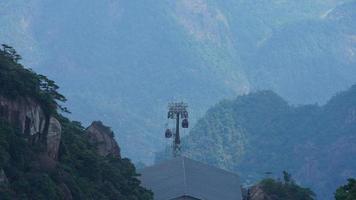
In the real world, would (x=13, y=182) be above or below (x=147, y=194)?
below

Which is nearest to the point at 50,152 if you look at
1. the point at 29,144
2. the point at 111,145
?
the point at 29,144

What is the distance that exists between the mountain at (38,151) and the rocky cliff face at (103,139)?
8.13 metres

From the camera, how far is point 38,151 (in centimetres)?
5350

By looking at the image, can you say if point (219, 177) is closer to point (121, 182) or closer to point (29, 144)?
point (121, 182)

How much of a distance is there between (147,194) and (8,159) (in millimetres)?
19270

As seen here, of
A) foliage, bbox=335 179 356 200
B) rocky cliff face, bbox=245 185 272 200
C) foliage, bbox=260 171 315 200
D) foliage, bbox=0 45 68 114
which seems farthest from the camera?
rocky cliff face, bbox=245 185 272 200

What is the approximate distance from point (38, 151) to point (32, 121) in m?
1.36

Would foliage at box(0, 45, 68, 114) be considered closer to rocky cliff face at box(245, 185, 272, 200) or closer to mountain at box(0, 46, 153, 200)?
mountain at box(0, 46, 153, 200)

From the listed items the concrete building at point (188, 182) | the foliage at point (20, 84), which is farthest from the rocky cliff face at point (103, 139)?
the foliage at point (20, 84)

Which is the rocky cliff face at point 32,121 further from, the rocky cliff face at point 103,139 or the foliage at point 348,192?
the rocky cliff face at point 103,139

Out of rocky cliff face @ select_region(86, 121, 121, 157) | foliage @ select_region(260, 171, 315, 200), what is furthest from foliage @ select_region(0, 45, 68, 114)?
foliage @ select_region(260, 171, 315, 200)

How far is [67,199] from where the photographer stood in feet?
177

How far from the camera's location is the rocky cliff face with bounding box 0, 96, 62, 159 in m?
53.2

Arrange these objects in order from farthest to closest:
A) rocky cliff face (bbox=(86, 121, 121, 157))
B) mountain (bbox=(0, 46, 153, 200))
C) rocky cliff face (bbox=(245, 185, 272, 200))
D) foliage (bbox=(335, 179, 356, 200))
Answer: rocky cliff face (bbox=(245, 185, 272, 200))
rocky cliff face (bbox=(86, 121, 121, 157))
mountain (bbox=(0, 46, 153, 200))
foliage (bbox=(335, 179, 356, 200))
